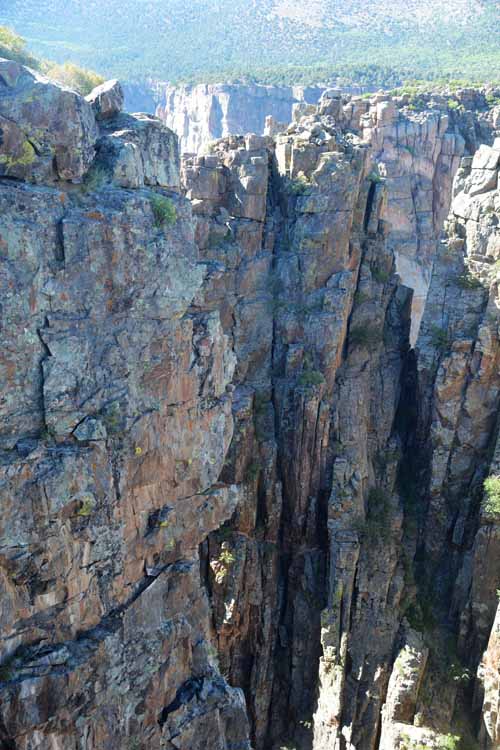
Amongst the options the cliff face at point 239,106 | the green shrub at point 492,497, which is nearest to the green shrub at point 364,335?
the green shrub at point 492,497

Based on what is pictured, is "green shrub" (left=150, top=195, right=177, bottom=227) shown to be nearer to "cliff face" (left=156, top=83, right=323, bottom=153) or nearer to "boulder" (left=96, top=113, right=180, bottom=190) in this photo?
"boulder" (left=96, top=113, right=180, bottom=190)

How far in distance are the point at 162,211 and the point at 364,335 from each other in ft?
65.4

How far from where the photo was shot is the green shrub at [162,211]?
1900cm

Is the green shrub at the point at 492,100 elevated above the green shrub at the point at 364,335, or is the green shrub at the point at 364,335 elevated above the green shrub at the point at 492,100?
the green shrub at the point at 492,100

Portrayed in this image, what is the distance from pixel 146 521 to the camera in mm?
20047

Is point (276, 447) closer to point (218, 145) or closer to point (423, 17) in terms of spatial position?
point (218, 145)

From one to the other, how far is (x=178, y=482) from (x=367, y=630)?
52.9 feet

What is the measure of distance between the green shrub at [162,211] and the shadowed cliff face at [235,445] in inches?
6.1

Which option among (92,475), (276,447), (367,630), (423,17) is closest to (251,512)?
Answer: (276,447)

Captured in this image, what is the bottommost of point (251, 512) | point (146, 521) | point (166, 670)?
point (251, 512)

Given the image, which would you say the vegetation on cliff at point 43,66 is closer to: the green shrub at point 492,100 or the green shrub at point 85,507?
the green shrub at point 85,507

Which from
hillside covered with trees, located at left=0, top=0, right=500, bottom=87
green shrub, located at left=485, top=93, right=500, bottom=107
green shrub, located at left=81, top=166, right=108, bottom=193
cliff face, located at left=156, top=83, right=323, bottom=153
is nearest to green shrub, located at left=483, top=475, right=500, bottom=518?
green shrub, located at left=81, top=166, right=108, bottom=193

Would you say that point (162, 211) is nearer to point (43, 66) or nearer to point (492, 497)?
point (43, 66)

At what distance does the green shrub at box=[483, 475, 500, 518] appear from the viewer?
32.3 m
